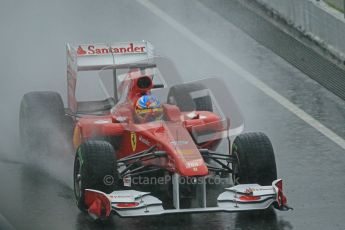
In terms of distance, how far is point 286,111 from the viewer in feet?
65.9

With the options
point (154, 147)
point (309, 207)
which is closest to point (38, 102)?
point (154, 147)

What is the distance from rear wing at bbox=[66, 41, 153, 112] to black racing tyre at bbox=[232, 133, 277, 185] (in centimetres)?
285

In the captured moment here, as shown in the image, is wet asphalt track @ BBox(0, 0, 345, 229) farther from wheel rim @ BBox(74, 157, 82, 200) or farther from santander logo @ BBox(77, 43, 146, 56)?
santander logo @ BBox(77, 43, 146, 56)

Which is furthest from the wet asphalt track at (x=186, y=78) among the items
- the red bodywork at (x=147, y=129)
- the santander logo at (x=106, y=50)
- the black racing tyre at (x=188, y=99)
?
the santander logo at (x=106, y=50)

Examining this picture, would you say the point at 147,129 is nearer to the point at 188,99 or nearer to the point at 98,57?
the point at 188,99

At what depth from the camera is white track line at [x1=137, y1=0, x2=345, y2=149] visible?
19.2 meters

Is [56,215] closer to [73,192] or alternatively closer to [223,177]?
[73,192]

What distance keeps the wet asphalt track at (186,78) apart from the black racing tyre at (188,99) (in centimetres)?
125

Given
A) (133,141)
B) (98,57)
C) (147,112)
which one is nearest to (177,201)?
(133,141)

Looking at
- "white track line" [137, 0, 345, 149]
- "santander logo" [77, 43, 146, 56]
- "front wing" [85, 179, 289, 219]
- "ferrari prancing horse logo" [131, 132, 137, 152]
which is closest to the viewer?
"front wing" [85, 179, 289, 219]

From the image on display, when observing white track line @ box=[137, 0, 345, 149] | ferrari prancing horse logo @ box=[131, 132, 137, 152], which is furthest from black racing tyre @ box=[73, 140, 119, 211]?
white track line @ box=[137, 0, 345, 149]

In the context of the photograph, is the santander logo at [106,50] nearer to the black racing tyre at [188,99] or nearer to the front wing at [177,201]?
the black racing tyre at [188,99]

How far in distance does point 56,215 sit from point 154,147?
141 centimetres

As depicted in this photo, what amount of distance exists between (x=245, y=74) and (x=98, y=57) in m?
4.55
